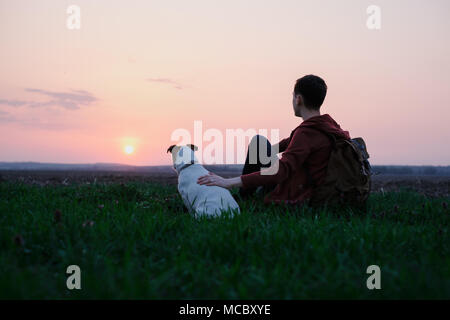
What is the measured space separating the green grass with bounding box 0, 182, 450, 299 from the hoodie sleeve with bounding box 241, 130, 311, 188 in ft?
1.68

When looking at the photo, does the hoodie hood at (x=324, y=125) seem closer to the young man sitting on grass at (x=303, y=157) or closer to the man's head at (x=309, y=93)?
the young man sitting on grass at (x=303, y=157)

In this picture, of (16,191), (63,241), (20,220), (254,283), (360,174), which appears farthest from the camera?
(16,191)

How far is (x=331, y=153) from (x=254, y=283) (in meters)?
2.73

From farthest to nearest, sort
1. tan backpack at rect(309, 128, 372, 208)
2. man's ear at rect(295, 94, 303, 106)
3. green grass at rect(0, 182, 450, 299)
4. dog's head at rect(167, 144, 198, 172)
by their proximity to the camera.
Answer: dog's head at rect(167, 144, 198, 172) → man's ear at rect(295, 94, 303, 106) → tan backpack at rect(309, 128, 372, 208) → green grass at rect(0, 182, 450, 299)

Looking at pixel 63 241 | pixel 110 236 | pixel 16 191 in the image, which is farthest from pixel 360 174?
pixel 16 191

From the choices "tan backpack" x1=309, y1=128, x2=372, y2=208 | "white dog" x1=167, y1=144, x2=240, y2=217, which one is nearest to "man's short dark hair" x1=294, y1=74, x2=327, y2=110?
"tan backpack" x1=309, y1=128, x2=372, y2=208

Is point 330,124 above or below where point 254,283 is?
above

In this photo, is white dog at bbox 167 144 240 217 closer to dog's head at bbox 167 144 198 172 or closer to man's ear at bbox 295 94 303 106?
dog's head at bbox 167 144 198 172

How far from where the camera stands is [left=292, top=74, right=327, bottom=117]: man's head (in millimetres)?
4531

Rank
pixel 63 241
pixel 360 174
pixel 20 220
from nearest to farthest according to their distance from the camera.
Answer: pixel 63 241 → pixel 20 220 → pixel 360 174

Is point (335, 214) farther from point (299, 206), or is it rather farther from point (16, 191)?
point (16, 191)

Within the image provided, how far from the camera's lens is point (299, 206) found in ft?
15.6

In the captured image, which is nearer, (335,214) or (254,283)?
(254,283)

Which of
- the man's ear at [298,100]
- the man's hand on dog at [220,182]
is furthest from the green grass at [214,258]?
the man's ear at [298,100]
